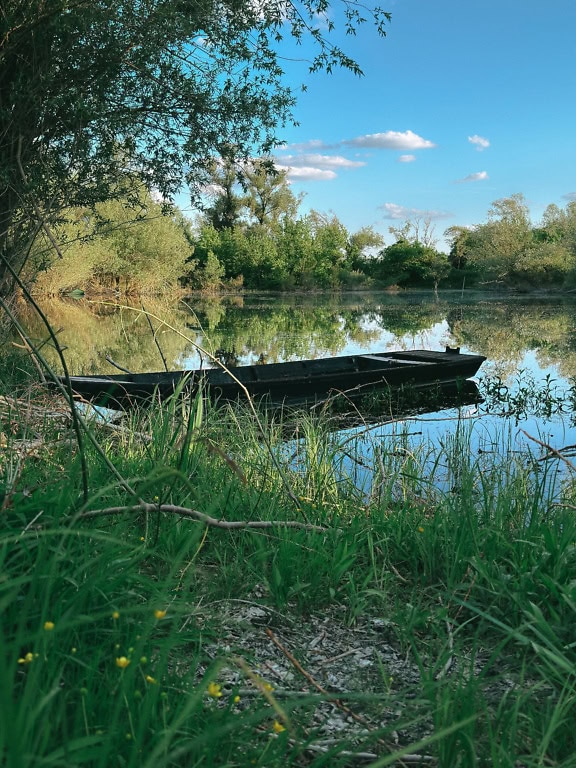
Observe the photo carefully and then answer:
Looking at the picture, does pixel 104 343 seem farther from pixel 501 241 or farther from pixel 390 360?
pixel 501 241

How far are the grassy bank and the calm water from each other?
12.7 feet

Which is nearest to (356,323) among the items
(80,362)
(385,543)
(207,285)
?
(80,362)

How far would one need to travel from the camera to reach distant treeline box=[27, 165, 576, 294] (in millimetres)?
42125

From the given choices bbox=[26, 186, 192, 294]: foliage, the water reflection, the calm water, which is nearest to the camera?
the calm water

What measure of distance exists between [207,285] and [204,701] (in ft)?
188

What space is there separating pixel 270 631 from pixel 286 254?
207 feet

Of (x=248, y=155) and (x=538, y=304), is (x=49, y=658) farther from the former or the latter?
(x=538, y=304)

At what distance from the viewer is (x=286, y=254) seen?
63031 millimetres

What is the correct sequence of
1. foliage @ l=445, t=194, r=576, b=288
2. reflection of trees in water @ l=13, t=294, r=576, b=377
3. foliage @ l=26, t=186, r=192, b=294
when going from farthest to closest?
foliage @ l=445, t=194, r=576, b=288 → foliage @ l=26, t=186, r=192, b=294 → reflection of trees in water @ l=13, t=294, r=576, b=377

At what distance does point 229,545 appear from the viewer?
274 centimetres

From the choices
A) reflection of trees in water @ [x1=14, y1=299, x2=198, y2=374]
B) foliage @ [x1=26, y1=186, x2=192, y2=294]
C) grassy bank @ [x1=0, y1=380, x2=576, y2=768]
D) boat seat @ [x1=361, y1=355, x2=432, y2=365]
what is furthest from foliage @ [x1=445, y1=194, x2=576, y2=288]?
grassy bank @ [x1=0, y1=380, x2=576, y2=768]

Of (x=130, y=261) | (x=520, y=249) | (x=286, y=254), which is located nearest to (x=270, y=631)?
(x=130, y=261)

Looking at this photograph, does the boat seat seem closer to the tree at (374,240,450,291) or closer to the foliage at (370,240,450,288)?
the foliage at (370,240,450,288)

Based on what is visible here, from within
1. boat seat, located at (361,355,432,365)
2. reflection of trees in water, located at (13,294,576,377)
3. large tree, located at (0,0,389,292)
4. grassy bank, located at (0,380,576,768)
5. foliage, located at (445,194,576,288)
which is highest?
foliage, located at (445,194,576,288)
